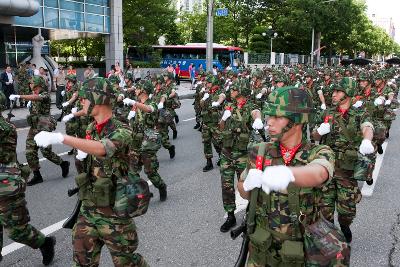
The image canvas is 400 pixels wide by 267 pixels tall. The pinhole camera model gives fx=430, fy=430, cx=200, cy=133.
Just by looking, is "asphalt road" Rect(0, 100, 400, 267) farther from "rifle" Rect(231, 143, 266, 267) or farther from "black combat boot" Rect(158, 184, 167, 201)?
"rifle" Rect(231, 143, 266, 267)

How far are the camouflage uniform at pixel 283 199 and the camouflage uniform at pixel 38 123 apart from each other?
553 centimetres

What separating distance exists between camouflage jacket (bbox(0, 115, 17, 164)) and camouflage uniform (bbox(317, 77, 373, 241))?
3281 millimetres

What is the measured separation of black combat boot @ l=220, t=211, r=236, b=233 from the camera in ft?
18.0

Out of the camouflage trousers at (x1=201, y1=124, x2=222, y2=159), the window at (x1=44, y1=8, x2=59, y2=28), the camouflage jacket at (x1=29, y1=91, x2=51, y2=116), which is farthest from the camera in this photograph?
the window at (x1=44, y1=8, x2=59, y2=28)

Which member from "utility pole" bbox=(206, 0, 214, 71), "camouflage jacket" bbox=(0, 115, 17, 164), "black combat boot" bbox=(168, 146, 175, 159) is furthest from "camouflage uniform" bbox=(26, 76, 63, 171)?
"utility pole" bbox=(206, 0, 214, 71)

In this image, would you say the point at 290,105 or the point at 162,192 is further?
the point at 162,192

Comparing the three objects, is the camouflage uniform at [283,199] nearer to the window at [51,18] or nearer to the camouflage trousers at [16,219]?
the camouflage trousers at [16,219]

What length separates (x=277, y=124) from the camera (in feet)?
8.86

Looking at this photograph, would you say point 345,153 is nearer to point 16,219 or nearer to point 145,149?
point 145,149

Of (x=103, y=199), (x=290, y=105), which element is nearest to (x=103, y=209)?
(x=103, y=199)

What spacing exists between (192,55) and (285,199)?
33.7 meters

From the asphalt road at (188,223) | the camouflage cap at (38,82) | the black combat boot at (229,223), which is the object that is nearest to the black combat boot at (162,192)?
the asphalt road at (188,223)

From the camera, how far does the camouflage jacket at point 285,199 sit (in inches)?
106

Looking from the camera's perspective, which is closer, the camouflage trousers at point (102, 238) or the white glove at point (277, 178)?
the white glove at point (277, 178)
